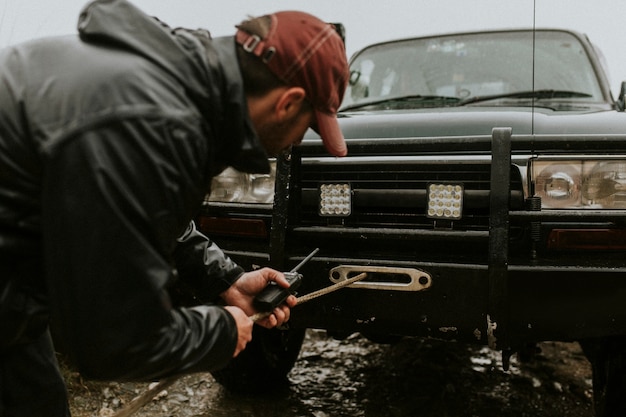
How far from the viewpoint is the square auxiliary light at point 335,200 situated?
261cm

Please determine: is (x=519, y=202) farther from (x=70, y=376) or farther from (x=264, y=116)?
(x=70, y=376)

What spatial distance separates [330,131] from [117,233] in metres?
0.67

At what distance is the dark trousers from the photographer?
1638mm

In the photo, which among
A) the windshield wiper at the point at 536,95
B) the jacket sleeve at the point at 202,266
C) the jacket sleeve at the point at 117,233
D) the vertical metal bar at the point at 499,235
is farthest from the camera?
the windshield wiper at the point at 536,95

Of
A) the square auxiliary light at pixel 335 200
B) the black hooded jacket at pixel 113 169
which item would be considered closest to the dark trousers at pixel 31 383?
the black hooded jacket at pixel 113 169

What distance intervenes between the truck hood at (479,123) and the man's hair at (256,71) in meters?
1.42

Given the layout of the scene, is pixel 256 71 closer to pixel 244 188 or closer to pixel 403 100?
pixel 244 188

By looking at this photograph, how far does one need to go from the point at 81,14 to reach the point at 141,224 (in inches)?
20.4

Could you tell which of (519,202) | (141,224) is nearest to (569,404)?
(519,202)

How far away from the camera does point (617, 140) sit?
2295mm

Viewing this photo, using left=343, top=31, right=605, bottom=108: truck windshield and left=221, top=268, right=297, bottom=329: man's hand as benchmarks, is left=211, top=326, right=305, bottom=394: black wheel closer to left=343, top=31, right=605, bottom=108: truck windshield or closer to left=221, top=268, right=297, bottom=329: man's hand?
left=221, top=268, right=297, bottom=329: man's hand

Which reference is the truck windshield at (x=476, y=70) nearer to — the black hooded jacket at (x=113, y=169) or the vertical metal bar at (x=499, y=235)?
the vertical metal bar at (x=499, y=235)

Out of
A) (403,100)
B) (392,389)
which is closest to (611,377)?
(392,389)

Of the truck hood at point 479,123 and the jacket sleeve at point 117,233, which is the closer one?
the jacket sleeve at point 117,233
